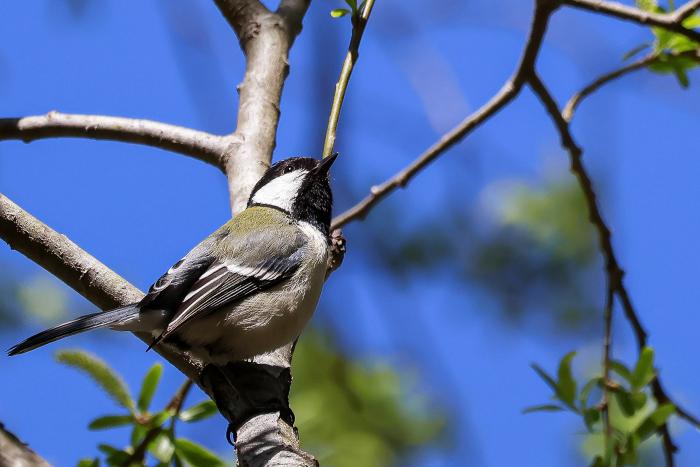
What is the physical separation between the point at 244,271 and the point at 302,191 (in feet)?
2.49

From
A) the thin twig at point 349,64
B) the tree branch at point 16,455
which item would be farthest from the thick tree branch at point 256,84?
the tree branch at point 16,455

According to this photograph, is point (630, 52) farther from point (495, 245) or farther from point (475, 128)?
point (495, 245)

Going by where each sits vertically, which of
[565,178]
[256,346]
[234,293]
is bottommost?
[256,346]

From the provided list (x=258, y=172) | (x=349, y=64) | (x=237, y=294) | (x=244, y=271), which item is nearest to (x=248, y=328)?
(x=237, y=294)

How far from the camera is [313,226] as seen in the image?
3.96m

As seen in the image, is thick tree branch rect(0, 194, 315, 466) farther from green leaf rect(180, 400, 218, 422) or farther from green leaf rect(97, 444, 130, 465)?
green leaf rect(97, 444, 130, 465)

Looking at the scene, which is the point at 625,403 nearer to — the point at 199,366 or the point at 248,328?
the point at 248,328

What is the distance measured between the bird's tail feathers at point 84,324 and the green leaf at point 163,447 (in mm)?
447

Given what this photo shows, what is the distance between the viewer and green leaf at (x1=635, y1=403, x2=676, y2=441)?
2.73 meters

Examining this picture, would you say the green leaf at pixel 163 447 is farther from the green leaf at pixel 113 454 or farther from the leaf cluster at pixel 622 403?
the leaf cluster at pixel 622 403

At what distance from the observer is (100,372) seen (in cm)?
286

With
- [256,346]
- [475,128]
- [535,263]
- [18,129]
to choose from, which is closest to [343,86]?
[475,128]

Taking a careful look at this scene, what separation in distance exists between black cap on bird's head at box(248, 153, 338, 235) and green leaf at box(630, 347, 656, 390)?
1.61 metres

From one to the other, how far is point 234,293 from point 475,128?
134 cm
